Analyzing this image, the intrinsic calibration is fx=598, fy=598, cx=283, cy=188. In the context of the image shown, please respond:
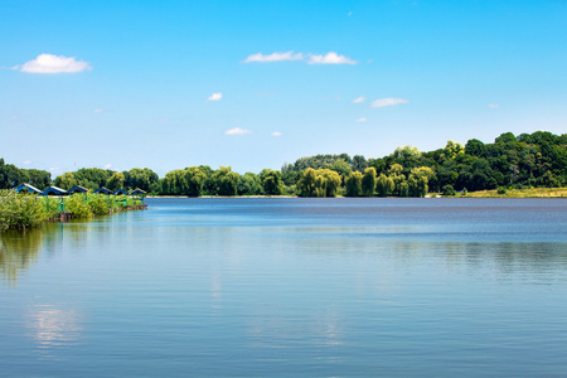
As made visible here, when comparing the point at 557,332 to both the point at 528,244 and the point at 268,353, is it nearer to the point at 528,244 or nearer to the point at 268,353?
the point at 268,353

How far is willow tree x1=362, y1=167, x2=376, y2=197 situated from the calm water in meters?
140

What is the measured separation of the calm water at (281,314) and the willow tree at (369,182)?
140268 millimetres

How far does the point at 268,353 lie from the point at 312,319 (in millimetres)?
2806

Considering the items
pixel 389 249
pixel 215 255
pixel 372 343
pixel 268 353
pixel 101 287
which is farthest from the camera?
pixel 389 249

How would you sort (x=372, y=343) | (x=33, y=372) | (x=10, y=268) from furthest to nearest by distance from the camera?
(x=10, y=268)
(x=372, y=343)
(x=33, y=372)

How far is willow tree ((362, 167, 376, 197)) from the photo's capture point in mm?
165875

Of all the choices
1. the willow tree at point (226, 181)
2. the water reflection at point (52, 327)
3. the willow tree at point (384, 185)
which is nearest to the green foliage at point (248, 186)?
the willow tree at point (226, 181)

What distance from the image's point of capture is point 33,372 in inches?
362

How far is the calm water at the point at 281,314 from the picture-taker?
9695 mm

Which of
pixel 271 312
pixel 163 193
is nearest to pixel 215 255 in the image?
pixel 271 312

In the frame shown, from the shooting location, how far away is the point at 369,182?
16688cm

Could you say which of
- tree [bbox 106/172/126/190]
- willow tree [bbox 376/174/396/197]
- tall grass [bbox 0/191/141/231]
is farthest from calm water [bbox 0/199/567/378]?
tree [bbox 106/172/126/190]

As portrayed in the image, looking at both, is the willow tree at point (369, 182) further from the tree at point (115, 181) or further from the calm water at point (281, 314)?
the calm water at point (281, 314)

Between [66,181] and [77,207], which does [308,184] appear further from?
[77,207]
